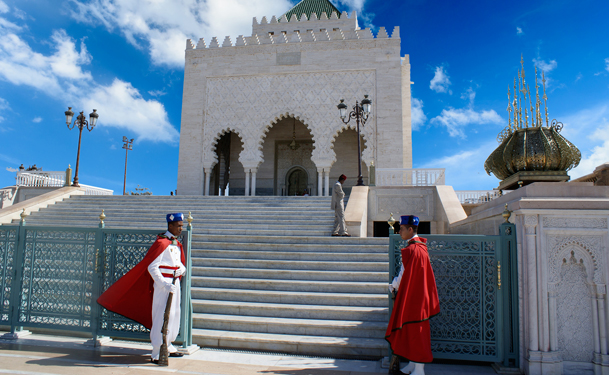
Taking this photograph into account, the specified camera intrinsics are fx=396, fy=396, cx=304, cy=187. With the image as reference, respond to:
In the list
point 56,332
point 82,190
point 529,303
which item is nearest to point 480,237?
point 529,303

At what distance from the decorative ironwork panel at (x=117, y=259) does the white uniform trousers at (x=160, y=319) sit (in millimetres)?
569

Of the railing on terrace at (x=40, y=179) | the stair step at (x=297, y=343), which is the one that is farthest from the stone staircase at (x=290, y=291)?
the railing on terrace at (x=40, y=179)

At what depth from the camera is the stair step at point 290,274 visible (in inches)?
211

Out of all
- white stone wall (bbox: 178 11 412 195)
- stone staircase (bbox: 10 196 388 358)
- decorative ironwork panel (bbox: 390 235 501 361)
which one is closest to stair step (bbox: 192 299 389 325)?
stone staircase (bbox: 10 196 388 358)

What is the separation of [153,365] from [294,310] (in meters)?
1.67

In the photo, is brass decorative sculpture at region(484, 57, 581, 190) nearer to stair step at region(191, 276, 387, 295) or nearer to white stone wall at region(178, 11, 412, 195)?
A: stair step at region(191, 276, 387, 295)

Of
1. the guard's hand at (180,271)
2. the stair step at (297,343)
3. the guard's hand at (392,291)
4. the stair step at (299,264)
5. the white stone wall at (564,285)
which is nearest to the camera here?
the white stone wall at (564,285)

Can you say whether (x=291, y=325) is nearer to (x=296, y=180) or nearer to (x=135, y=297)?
(x=135, y=297)

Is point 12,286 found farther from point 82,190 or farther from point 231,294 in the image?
point 82,190

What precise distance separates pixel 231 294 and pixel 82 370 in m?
1.91

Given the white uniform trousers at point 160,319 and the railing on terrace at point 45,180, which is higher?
the railing on terrace at point 45,180

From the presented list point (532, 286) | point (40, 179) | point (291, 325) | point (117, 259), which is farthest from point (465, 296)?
point (40, 179)

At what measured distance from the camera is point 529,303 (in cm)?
354

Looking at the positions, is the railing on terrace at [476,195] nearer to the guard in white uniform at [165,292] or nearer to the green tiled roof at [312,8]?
the guard in white uniform at [165,292]
